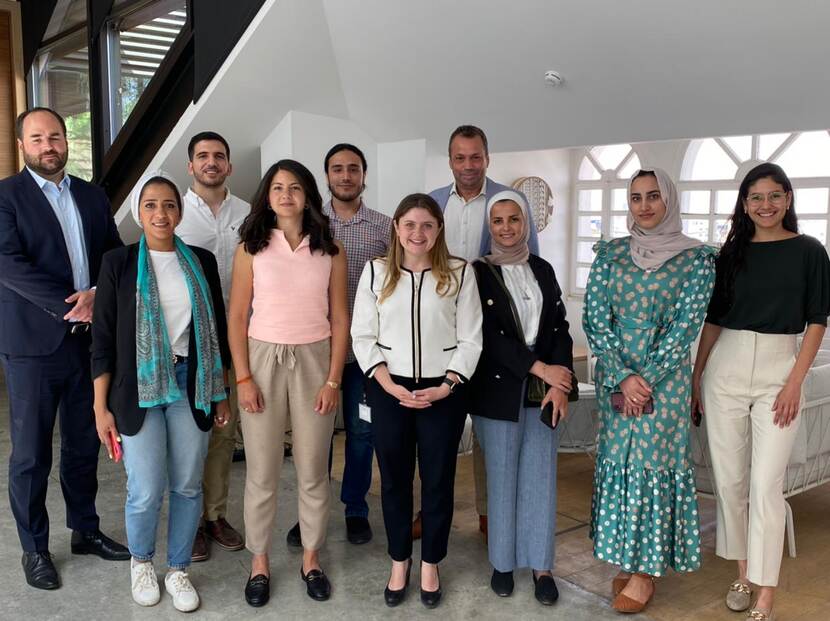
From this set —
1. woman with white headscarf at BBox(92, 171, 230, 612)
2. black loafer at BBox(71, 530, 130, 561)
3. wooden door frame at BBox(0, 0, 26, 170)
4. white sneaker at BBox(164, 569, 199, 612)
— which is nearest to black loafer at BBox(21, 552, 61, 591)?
black loafer at BBox(71, 530, 130, 561)

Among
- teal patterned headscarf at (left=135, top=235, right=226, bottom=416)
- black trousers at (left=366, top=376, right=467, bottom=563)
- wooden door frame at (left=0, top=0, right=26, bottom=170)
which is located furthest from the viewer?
wooden door frame at (left=0, top=0, right=26, bottom=170)

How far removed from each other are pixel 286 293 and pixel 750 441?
1.68 metres

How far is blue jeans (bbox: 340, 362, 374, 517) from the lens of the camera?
3.13 m

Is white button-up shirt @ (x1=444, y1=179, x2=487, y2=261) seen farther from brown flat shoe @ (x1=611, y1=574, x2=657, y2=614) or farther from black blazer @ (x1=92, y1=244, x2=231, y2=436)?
brown flat shoe @ (x1=611, y1=574, x2=657, y2=614)

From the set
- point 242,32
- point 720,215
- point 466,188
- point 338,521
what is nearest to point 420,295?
point 466,188

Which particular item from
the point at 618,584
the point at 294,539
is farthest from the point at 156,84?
the point at 618,584

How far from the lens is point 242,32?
13.4ft

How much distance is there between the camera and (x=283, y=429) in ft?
8.95

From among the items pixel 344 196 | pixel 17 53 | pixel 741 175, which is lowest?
pixel 344 196

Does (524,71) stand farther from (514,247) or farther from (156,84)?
(156,84)

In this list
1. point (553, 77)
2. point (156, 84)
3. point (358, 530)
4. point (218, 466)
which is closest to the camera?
point (218, 466)

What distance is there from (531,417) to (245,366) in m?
1.02

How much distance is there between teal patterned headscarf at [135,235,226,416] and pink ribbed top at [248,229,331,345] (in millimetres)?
163

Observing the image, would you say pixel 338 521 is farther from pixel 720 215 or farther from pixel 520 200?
pixel 720 215
